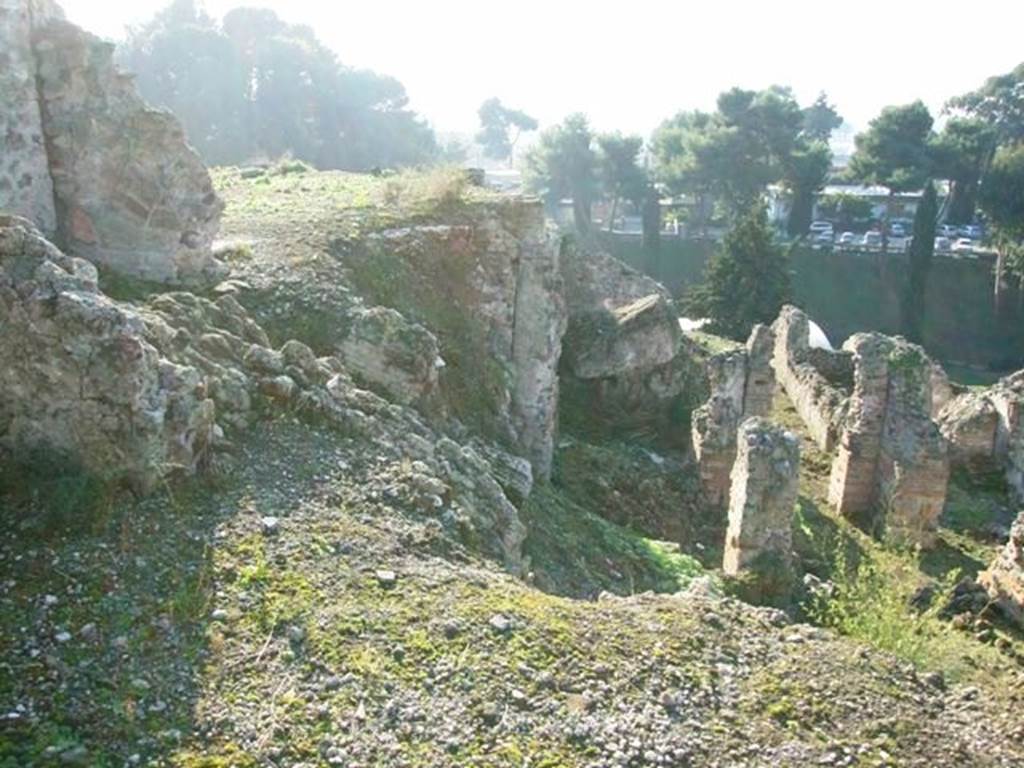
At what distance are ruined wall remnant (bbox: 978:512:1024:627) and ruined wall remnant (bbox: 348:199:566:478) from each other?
19.4 ft

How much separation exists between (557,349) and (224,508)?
8371mm

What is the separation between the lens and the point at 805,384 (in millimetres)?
20984

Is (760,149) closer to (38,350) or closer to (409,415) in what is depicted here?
(409,415)

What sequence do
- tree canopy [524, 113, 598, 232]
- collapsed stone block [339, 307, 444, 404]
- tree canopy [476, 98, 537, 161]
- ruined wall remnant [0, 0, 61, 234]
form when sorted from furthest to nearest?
tree canopy [476, 98, 537, 161] < tree canopy [524, 113, 598, 232] < collapsed stone block [339, 307, 444, 404] < ruined wall remnant [0, 0, 61, 234]

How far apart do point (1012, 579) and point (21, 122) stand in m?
12.1

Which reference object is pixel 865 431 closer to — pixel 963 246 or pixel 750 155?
pixel 963 246

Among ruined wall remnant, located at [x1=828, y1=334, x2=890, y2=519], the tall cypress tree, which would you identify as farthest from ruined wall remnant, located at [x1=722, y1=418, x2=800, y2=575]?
the tall cypress tree

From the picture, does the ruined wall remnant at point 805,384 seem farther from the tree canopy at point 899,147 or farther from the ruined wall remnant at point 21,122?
the tree canopy at point 899,147

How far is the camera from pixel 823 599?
35.0 feet

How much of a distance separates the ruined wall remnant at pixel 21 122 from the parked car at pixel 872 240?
38.2 meters

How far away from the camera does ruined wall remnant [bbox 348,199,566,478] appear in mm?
12906

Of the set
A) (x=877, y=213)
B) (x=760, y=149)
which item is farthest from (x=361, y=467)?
(x=877, y=213)

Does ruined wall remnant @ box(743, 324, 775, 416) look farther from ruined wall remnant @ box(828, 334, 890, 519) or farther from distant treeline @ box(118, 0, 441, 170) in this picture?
distant treeline @ box(118, 0, 441, 170)

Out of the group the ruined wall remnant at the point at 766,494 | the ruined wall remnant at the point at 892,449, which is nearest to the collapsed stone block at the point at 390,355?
the ruined wall remnant at the point at 766,494
